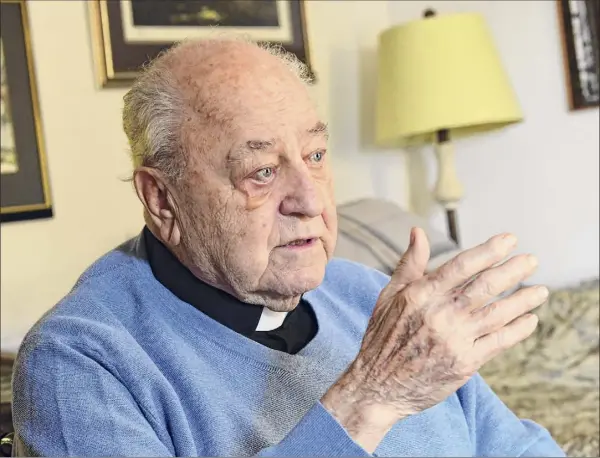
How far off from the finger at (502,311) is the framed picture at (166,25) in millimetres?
1676

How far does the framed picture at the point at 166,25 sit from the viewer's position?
2482 millimetres

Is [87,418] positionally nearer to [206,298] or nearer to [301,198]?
[206,298]

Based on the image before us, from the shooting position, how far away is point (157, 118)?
1.08 meters

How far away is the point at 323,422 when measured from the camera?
34.5 inches

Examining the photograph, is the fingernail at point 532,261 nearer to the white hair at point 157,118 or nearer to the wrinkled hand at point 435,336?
the wrinkled hand at point 435,336

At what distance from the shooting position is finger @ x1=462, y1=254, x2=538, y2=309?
850 millimetres

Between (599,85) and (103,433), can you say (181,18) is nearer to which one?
(599,85)

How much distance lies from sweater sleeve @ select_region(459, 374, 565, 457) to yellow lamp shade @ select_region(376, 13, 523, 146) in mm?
1372

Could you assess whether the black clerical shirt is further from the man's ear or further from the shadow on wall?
the shadow on wall

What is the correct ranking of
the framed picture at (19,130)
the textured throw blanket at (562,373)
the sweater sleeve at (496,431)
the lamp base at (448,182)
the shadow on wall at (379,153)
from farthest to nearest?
the shadow on wall at (379,153) < the lamp base at (448,182) < the framed picture at (19,130) < the textured throw blanket at (562,373) < the sweater sleeve at (496,431)

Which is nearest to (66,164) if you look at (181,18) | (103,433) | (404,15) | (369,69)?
(181,18)

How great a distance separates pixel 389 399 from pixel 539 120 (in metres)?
2.09

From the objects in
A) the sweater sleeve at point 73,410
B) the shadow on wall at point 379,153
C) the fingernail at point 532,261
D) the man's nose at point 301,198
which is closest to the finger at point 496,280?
the fingernail at point 532,261

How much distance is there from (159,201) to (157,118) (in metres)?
0.11
